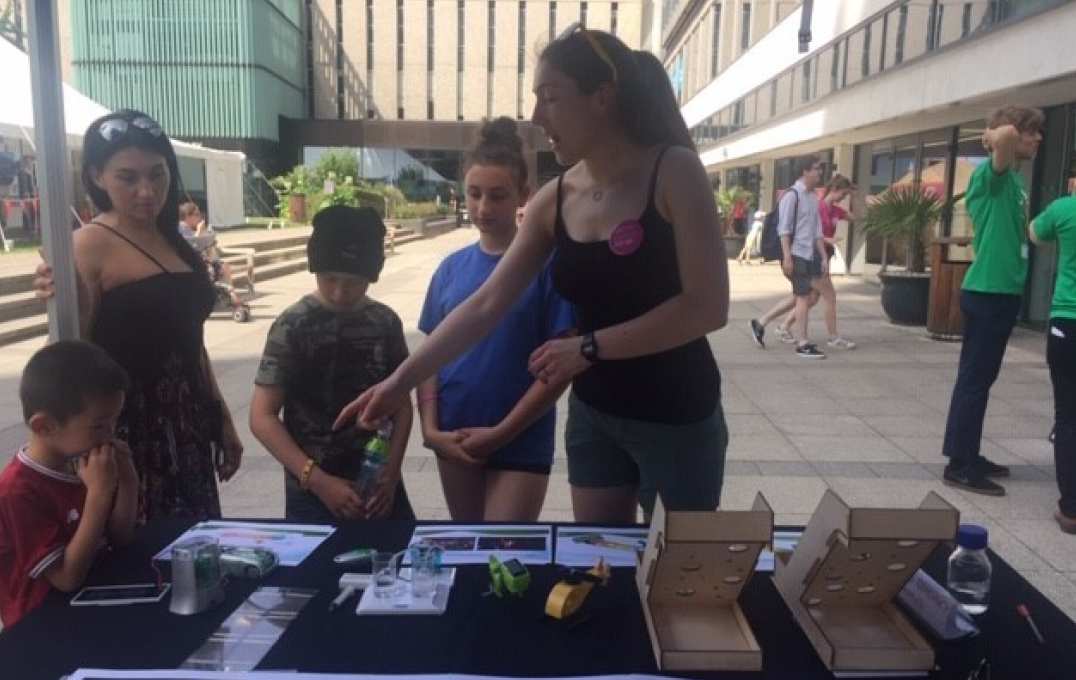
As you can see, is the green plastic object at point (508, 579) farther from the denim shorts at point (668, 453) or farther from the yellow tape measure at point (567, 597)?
the denim shorts at point (668, 453)

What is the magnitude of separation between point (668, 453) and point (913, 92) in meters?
11.1

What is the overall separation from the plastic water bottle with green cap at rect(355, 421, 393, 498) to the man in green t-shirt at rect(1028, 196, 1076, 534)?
126 inches

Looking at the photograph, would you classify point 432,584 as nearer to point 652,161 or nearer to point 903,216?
point 652,161

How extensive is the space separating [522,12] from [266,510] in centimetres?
4368

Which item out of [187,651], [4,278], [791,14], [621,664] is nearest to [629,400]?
[621,664]

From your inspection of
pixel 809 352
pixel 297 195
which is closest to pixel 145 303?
pixel 809 352

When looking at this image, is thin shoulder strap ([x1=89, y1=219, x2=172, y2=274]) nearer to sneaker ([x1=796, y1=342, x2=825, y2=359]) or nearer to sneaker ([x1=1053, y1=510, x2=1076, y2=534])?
sneaker ([x1=1053, y1=510, x2=1076, y2=534])

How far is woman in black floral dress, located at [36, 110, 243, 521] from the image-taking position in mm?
2402

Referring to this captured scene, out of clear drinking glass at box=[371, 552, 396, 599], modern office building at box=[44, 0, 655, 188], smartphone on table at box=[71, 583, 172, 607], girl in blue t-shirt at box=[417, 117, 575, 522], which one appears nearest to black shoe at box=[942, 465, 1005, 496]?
girl in blue t-shirt at box=[417, 117, 575, 522]

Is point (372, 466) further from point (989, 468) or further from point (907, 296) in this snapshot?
point (907, 296)

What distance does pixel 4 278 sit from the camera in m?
10.1

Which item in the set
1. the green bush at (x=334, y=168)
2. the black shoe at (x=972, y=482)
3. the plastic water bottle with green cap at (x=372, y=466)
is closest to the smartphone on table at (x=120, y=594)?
the plastic water bottle with green cap at (x=372, y=466)

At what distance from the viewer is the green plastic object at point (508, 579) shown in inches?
65.6

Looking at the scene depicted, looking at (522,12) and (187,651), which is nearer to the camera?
(187,651)
